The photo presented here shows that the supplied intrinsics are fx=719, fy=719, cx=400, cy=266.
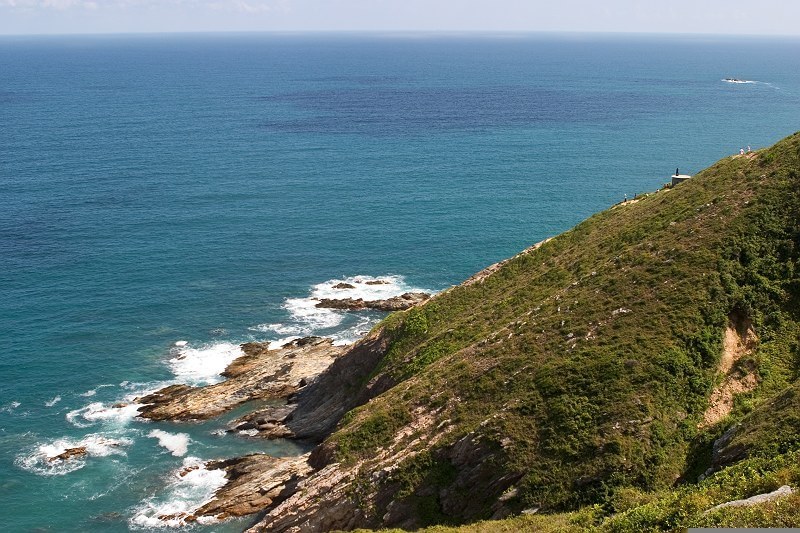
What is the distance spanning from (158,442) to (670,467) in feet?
150

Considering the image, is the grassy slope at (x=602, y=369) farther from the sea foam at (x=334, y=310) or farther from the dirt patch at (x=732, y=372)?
the sea foam at (x=334, y=310)

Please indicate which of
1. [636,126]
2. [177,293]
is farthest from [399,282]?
[636,126]

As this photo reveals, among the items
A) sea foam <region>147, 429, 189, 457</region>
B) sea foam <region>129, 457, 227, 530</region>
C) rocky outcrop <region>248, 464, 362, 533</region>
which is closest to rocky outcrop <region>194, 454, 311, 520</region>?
sea foam <region>129, 457, 227, 530</region>

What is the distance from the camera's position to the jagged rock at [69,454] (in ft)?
208

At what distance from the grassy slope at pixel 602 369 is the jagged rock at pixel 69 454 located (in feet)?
84.9

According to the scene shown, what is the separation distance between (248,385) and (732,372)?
4640 centimetres

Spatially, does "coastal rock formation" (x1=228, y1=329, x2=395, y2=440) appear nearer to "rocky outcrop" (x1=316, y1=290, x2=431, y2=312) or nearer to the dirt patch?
"rocky outcrop" (x1=316, y1=290, x2=431, y2=312)

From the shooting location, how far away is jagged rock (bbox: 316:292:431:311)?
90812mm

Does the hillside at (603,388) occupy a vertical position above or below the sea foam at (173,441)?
above

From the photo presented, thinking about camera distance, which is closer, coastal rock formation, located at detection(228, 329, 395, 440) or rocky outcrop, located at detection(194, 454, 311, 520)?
rocky outcrop, located at detection(194, 454, 311, 520)

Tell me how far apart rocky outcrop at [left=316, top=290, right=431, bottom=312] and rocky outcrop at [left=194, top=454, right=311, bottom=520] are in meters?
32.4

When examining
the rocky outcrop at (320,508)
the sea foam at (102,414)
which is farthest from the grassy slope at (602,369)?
the sea foam at (102,414)

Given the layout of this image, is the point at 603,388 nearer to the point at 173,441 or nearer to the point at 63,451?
the point at 173,441

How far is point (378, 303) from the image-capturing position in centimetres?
9169
